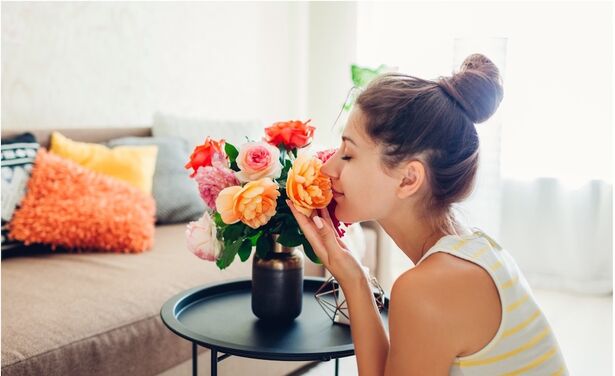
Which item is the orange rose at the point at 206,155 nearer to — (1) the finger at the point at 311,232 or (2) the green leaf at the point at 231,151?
(2) the green leaf at the point at 231,151

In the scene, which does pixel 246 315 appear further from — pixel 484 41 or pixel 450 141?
pixel 484 41

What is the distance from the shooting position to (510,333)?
1.06 metres

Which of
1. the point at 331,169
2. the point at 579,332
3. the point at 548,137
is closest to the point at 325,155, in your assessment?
the point at 331,169

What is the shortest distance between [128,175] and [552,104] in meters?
2.36

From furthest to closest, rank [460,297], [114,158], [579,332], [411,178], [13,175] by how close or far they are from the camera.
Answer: [579,332], [114,158], [13,175], [411,178], [460,297]

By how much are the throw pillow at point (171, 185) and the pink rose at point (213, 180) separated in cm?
144

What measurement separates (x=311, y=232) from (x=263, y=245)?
0.56 ft

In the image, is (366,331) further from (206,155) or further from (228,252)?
(206,155)

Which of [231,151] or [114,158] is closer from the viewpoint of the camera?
[231,151]

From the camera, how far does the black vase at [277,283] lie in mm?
1393

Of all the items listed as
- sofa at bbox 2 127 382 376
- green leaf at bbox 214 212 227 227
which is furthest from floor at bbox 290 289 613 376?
green leaf at bbox 214 212 227 227

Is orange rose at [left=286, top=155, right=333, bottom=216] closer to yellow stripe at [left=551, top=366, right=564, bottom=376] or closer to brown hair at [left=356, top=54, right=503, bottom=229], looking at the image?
brown hair at [left=356, top=54, right=503, bottom=229]

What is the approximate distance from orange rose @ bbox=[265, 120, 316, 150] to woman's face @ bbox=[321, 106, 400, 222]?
0.46 feet

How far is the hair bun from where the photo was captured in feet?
3.70
